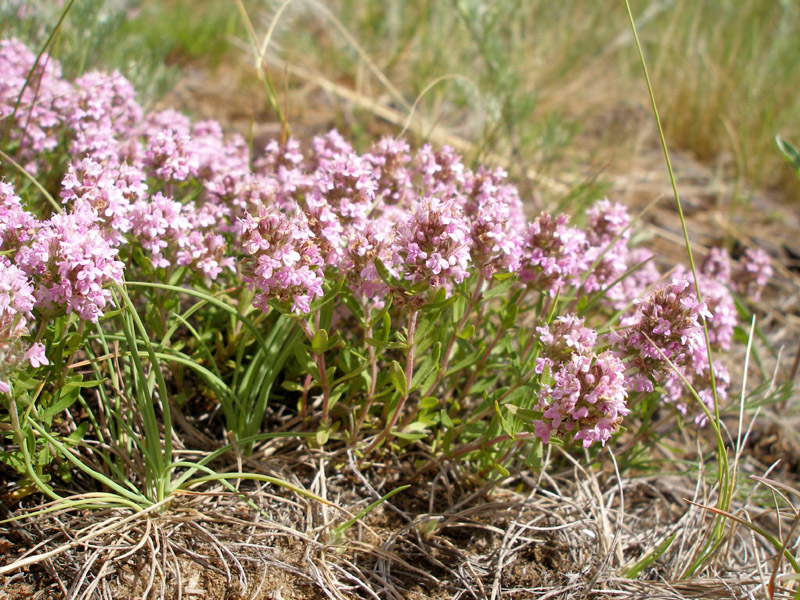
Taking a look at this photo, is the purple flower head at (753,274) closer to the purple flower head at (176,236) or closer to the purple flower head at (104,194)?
the purple flower head at (176,236)

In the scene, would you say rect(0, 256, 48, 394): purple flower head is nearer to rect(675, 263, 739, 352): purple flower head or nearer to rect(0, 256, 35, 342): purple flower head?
rect(0, 256, 35, 342): purple flower head

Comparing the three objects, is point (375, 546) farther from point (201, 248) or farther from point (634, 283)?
point (634, 283)

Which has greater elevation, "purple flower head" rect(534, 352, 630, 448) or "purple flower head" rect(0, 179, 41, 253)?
"purple flower head" rect(534, 352, 630, 448)

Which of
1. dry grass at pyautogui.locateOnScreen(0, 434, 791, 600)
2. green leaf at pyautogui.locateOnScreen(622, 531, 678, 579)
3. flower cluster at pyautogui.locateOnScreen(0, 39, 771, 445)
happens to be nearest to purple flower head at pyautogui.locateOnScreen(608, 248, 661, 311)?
flower cluster at pyautogui.locateOnScreen(0, 39, 771, 445)

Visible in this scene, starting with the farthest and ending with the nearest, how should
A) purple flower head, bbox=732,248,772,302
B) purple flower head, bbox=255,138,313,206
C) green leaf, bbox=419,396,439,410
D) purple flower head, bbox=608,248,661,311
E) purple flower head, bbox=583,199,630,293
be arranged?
purple flower head, bbox=732,248,772,302, purple flower head, bbox=608,248,661,311, purple flower head, bbox=583,199,630,293, purple flower head, bbox=255,138,313,206, green leaf, bbox=419,396,439,410

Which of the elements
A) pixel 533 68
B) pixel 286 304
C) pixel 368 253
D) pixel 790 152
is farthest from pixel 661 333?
pixel 533 68

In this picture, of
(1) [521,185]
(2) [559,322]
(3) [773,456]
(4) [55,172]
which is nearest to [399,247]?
(2) [559,322]
